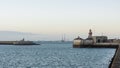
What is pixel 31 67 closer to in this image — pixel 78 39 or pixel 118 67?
pixel 118 67

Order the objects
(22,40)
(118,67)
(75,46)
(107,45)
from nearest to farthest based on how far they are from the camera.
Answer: (118,67) → (107,45) → (75,46) → (22,40)

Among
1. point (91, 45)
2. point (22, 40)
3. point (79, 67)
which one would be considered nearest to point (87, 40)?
point (91, 45)

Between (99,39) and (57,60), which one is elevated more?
(99,39)

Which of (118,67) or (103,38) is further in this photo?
(103,38)

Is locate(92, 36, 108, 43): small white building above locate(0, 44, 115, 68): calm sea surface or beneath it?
above

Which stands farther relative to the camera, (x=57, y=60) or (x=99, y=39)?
(x=99, y=39)

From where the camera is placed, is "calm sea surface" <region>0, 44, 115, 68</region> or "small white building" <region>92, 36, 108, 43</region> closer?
"calm sea surface" <region>0, 44, 115, 68</region>

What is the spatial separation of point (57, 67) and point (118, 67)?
1206 centimetres

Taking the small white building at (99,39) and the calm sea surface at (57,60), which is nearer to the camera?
the calm sea surface at (57,60)

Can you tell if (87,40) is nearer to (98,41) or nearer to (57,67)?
(98,41)

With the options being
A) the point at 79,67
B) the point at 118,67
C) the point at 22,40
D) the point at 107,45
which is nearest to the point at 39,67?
the point at 79,67

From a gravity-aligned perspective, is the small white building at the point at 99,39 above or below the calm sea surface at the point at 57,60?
above

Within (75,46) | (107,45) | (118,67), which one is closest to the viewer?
(118,67)

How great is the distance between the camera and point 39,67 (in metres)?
34.4
